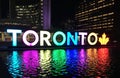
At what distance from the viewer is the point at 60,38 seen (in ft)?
227

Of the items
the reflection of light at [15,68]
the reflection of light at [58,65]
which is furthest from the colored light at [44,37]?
the reflection of light at [15,68]

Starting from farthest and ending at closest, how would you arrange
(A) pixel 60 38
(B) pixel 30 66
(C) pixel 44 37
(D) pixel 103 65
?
(A) pixel 60 38
(C) pixel 44 37
(D) pixel 103 65
(B) pixel 30 66

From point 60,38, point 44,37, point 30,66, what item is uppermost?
point 44,37

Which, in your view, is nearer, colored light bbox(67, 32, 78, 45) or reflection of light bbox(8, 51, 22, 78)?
reflection of light bbox(8, 51, 22, 78)

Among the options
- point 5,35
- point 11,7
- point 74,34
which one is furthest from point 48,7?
point 11,7

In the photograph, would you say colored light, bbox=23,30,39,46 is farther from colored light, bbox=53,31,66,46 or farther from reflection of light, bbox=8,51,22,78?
reflection of light, bbox=8,51,22,78

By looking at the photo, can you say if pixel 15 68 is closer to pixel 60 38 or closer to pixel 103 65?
pixel 103 65

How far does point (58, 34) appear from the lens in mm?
67812

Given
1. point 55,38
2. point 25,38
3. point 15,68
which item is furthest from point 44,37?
point 15,68

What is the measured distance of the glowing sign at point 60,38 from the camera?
6241 cm

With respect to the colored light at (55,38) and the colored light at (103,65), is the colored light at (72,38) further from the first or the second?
the colored light at (103,65)

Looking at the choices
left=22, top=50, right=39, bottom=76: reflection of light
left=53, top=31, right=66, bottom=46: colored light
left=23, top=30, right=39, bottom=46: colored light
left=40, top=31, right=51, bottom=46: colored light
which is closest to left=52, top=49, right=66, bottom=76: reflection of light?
left=22, top=50, right=39, bottom=76: reflection of light

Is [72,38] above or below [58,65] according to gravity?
below

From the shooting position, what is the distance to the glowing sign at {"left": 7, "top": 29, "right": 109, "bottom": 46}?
62.4m
